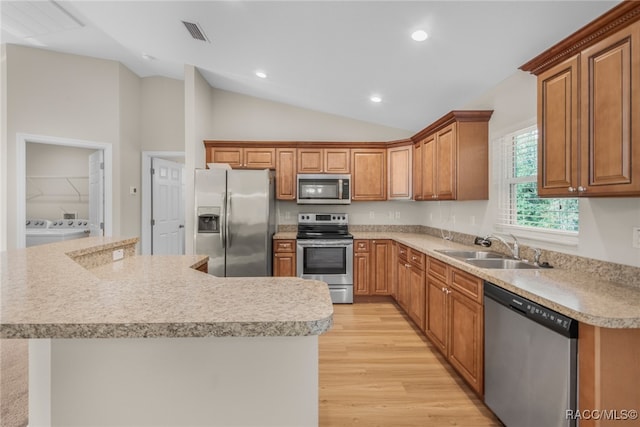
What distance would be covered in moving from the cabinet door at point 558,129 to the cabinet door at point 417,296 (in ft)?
5.30

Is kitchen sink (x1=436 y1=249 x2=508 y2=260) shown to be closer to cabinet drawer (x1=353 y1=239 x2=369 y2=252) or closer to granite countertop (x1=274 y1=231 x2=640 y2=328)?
granite countertop (x1=274 y1=231 x2=640 y2=328)

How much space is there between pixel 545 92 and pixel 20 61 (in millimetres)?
5729

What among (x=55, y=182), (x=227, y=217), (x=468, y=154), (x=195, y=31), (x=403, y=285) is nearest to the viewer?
(x=468, y=154)

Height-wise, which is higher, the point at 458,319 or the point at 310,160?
the point at 310,160

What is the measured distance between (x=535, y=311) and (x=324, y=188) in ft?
10.7

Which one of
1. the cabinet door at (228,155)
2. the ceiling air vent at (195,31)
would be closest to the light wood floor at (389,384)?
the cabinet door at (228,155)

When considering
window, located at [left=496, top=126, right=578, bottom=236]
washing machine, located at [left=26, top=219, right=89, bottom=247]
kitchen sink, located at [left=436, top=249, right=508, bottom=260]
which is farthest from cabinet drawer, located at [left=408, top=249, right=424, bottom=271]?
washing machine, located at [left=26, top=219, right=89, bottom=247]

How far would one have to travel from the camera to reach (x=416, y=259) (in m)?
3.42

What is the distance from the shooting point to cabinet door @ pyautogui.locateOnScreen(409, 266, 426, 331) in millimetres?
3191

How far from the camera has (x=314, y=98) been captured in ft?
14.4

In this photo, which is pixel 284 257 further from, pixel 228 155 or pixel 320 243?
pixel 228 155

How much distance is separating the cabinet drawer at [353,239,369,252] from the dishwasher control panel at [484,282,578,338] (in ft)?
7.81

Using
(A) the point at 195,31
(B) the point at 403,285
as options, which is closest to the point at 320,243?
(B) the point at 403,285

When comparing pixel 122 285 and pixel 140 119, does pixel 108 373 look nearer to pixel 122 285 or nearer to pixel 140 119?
pixel 122 285
